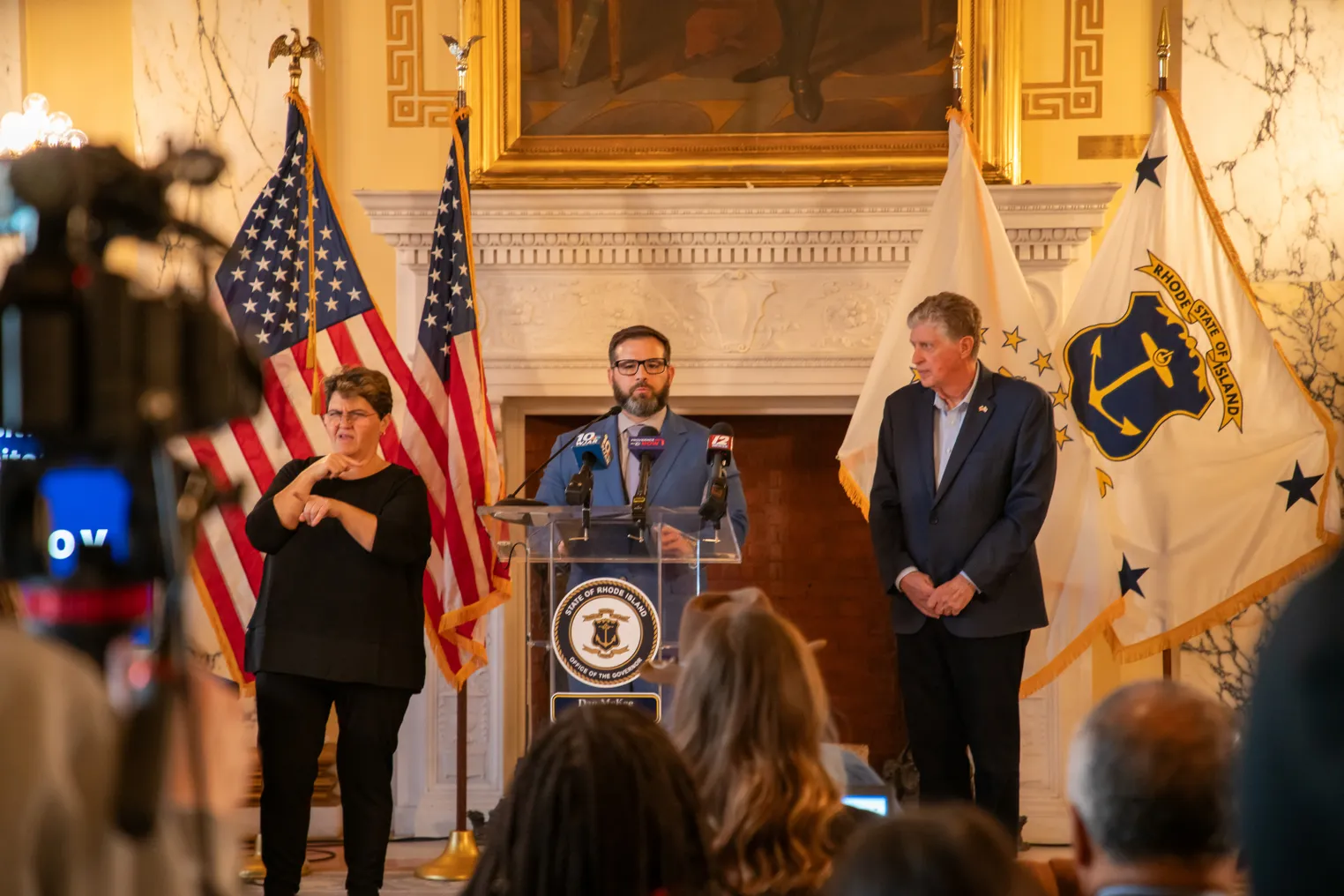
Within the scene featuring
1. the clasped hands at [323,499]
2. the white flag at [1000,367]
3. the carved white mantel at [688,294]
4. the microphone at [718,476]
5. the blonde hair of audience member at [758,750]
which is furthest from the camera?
the carved white mantel at [688,294]

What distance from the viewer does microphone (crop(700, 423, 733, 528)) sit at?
11.2 ft

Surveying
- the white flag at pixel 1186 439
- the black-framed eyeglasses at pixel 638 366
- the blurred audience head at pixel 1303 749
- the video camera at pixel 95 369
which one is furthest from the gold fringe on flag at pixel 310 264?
the blurred audience head at pixel 1303 749

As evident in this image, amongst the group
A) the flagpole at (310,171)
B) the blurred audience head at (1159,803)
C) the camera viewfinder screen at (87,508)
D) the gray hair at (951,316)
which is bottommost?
the blurred audience head at (1159,803)

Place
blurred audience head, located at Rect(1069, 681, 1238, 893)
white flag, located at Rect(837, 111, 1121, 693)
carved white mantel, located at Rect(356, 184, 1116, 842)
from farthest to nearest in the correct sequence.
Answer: carved white mantel, located at Rect(356, 184, 1116, 842), white flag, located at Rect(837, 111, 1121, 693), blurred audience head, located at Rect(1069, 681, 1238, 893)

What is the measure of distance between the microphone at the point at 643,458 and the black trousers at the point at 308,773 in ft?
3.05

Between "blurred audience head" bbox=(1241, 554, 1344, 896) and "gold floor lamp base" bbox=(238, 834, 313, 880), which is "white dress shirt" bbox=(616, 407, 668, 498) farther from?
"blurred audience head" bbox=(1241, 554, 1344, 896)

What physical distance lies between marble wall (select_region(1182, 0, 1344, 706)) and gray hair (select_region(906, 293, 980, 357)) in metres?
1.81

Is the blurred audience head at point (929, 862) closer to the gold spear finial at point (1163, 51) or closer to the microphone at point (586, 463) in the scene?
the microphone at point (586, 463)

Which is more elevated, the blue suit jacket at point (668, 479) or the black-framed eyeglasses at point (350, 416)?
the black-framed eyeglasses at point (350, 416)

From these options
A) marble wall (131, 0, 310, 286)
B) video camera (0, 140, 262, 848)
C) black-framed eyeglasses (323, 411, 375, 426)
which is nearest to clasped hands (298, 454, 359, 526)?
black-framed eyeglasses (323, 411, 375, 426)

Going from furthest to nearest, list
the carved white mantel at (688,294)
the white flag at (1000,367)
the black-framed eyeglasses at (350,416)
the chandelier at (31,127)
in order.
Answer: the carved white mantel at (688,294), the chandelier at (31,127), the white flag at (1000,367), the black-framed eyeglasses at (350,416)

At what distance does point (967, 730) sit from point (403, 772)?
2.31m

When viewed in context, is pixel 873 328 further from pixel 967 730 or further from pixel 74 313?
pixel 74 313

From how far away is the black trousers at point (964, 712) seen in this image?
405 centimetres
